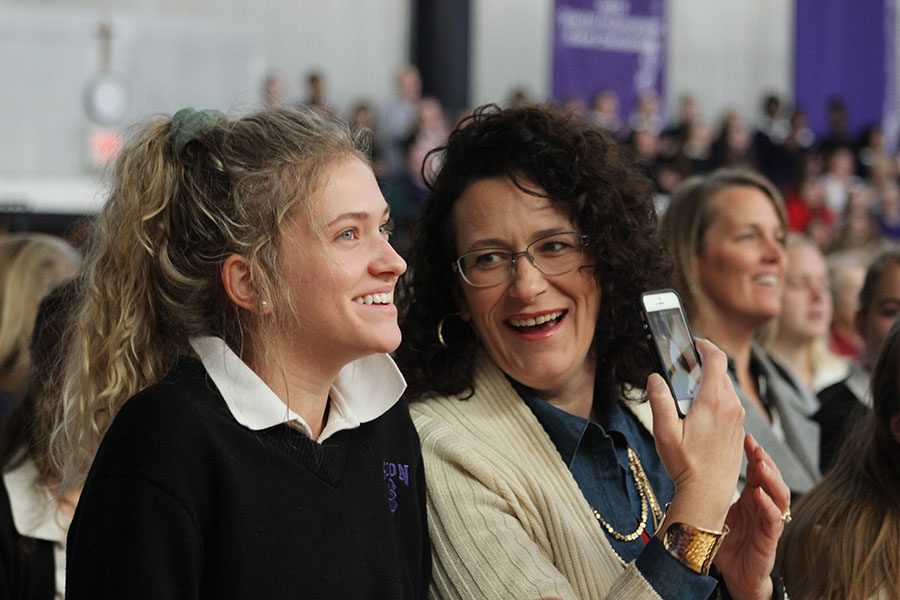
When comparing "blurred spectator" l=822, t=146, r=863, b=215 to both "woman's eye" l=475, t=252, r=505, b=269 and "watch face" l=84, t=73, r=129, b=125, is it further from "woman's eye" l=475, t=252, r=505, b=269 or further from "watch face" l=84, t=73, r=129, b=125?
"woman's eye" l=475, t=252, r=505, b=269

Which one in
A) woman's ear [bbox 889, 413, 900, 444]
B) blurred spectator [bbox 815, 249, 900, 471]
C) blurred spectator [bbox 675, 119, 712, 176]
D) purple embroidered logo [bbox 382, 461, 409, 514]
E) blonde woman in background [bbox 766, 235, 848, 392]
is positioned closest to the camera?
purple embroidered logo [bbox 382, 461, 409, 514]

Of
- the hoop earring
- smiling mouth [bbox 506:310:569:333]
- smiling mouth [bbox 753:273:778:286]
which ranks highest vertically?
smiling mouth [bbox 506:310:569:333]

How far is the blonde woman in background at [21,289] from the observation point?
3449 mm

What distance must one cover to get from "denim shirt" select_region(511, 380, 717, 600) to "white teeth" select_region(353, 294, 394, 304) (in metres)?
0.51

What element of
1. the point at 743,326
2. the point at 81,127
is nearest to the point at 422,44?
the point at 81,127

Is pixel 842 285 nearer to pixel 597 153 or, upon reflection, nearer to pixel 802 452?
pixel 802 452

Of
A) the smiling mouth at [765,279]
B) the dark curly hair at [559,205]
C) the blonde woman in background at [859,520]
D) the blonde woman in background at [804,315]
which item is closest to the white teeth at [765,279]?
the smiling mouth at [765,279]

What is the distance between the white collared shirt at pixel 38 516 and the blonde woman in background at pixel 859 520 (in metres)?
1.56

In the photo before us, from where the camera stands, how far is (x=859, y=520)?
2.68 metres

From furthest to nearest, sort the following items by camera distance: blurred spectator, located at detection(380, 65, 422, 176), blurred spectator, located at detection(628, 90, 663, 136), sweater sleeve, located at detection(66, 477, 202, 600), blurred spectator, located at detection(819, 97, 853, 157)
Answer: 1. blurred spectator, located at detection(819, 97, 853, 157)
2. blurred spectator, located at detection(628, 90, 663, 136)
3. blurred spectator, located at detection(380, 65, 422, 176)
4. sweater sleeve, located at detection(66, 477, 202, 600)

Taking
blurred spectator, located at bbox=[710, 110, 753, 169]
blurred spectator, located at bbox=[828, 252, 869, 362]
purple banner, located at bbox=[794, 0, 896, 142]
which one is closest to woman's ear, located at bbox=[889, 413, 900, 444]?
blurred spectator, located at bbox=[828, 252, 869, 362]

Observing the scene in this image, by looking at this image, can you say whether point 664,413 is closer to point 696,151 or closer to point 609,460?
point 609,460

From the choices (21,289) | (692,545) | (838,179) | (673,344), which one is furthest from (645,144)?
(692,545)

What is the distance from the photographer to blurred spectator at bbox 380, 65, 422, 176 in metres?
13.2
